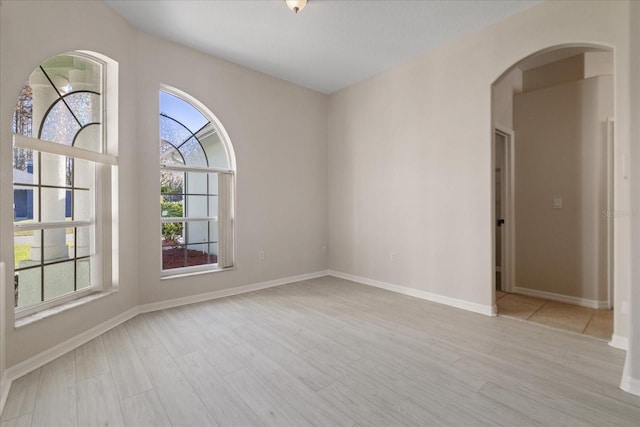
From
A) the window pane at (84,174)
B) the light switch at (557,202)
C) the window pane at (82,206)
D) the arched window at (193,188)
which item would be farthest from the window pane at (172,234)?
the light switch at (557,202)

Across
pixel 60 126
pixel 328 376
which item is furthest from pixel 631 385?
pixel 60 126

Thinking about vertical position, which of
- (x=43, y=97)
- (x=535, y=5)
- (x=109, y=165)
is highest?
(x=535, y=5)

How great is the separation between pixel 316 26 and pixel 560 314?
4017 mm

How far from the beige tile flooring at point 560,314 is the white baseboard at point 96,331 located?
2912 millimetres

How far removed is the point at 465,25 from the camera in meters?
3.04

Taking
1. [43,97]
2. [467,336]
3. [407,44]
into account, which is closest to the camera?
[43,97]

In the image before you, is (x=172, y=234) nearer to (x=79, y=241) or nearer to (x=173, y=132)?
(x=79, y=241)

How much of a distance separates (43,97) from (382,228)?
385 cm

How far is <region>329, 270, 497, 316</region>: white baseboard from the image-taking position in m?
3.09

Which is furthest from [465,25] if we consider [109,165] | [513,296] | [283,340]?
[109,165]

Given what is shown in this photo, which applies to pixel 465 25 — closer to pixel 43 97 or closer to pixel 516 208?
pixel 516 208

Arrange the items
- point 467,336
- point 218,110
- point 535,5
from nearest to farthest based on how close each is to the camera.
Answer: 1. point 467,336
2. point 535,5
3. point 218,110

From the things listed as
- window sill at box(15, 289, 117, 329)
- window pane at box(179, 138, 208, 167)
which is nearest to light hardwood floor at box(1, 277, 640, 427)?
window sill at box(15, 289, 117, 329)

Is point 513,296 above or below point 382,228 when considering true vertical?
below
